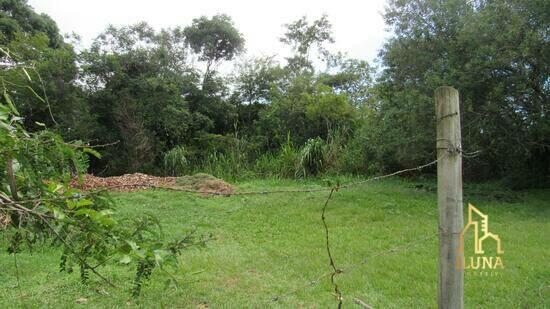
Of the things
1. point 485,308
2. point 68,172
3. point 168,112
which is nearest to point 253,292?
point 485,308

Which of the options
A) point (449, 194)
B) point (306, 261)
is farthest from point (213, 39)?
point (449, 194)

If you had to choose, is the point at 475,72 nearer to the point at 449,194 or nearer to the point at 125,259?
the point at 449,194

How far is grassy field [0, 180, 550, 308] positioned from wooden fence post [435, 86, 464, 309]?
125 cm

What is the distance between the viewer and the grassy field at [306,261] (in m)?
3.51

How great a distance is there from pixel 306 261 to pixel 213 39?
1337 cm

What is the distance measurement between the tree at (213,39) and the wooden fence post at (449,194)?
49.5ft

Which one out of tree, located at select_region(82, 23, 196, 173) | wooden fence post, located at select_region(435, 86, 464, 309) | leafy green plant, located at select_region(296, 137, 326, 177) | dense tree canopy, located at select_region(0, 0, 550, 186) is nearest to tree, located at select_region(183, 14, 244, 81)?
dense tree canopy, located at select_region(0, 0, 550, 186)

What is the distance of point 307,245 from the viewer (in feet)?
17.2

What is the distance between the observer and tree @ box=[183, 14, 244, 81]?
16312 millimetres

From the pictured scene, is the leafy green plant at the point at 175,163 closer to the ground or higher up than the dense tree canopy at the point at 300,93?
closer to the ground

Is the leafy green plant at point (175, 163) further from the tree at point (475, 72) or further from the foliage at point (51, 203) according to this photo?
the foliage at point (51, 203)

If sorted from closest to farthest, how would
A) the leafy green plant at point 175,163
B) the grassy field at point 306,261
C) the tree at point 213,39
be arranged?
the grassy field at point 306,261
the leafy green plant at point 175,163
the tree at point 213,39

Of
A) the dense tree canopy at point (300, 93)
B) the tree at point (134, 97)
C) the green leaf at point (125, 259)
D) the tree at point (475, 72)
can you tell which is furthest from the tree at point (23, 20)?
the green leaf at point (125, 259)

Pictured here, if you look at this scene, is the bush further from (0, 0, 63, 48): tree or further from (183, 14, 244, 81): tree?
(0, 0, 63, 48): tree
